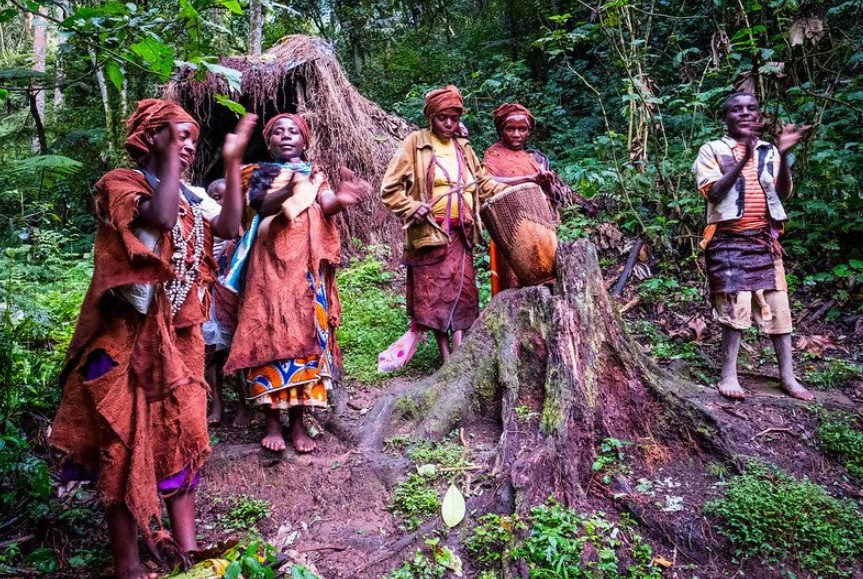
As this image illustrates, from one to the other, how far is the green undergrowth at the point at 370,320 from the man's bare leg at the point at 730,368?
6.99ft

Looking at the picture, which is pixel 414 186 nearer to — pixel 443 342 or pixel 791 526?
pixel 443 342

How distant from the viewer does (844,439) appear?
334cm

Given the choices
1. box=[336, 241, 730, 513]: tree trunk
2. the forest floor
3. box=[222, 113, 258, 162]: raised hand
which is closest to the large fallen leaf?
the forest floor

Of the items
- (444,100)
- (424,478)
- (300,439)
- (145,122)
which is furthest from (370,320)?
(145,122)

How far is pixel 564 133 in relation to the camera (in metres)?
10.2

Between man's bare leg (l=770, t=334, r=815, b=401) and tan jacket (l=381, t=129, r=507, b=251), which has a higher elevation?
tan jacket (l=381, t=129, r=507, b=251)

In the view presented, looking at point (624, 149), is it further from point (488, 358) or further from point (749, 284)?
point (488, 358)

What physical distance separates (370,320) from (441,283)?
5.32ft

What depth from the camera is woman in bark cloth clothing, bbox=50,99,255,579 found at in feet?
7.84

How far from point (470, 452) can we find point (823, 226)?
15.2ft

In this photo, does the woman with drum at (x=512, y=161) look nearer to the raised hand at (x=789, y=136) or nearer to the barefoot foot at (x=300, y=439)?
the raised hand at (x=789, y=136)

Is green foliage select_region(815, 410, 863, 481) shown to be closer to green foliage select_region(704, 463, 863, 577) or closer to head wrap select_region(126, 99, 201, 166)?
green foliage select_region(704, 463, 863, 577)

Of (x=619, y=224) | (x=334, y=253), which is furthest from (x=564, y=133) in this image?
(x=334, y=253)

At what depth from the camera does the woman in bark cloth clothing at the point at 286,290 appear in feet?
11.4
